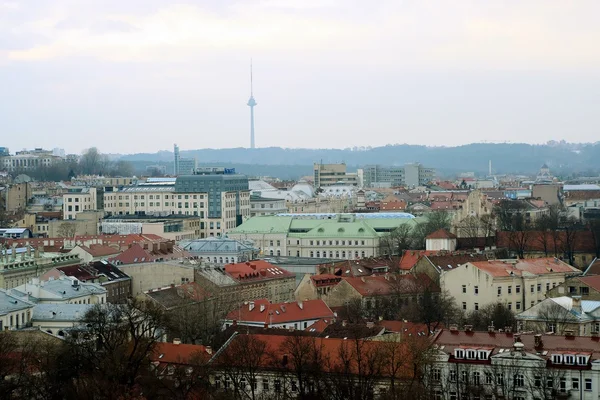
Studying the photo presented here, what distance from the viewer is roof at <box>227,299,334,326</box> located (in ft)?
221

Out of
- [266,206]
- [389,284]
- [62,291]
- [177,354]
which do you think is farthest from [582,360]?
[266,206]

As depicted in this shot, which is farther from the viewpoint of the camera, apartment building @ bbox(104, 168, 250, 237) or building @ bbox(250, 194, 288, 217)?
building @ bbox(250, 194, 288, 217)

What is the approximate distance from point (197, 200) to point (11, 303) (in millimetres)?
79742

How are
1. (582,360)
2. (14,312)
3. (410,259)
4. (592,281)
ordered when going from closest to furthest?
1. (582,360)
2. (14,312)
3. (592,281)
4. (410,259)

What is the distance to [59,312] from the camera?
6638 centimetres

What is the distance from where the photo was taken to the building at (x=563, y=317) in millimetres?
61719

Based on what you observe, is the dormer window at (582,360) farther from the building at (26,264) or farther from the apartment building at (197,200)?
the apartment building at (197,200)

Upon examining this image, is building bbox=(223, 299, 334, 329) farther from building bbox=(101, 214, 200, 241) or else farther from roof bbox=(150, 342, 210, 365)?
building bbox=(101, 214, 200, 241)

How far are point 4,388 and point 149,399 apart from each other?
4610mm

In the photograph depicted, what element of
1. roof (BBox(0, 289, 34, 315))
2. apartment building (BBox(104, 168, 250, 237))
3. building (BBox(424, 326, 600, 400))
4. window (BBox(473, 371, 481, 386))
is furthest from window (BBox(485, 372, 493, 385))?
apartment building (BBox(104, 168, 250, 237))

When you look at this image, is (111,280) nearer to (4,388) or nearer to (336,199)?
(4,388)

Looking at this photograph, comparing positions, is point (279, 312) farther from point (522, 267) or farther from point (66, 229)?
point (66, 229)

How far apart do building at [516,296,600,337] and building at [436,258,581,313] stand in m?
10.9

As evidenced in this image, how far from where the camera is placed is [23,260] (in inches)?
3371
